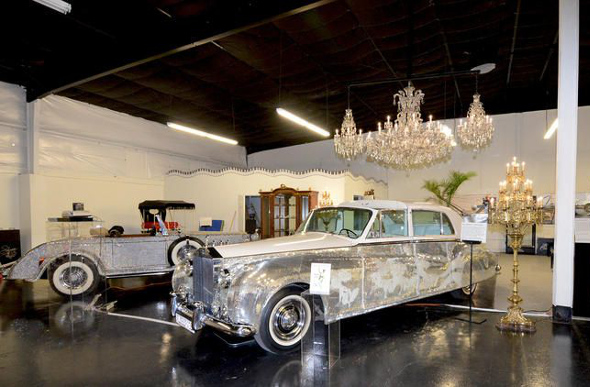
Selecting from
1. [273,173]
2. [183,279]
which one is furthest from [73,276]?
[273,173]

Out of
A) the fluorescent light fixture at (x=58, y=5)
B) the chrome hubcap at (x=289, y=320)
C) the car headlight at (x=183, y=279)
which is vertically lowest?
the chrome hubcap at (x=289, y=320)

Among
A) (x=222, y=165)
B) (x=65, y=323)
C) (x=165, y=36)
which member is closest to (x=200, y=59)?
(x=165, y=36)

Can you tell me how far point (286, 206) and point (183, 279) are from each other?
21.2 ft

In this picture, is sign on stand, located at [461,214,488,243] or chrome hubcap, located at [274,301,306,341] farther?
sign on stand, located at [461,214,488,243]

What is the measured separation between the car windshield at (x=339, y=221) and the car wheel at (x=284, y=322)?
1.21 meters

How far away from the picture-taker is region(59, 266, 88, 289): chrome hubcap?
19.1 feet

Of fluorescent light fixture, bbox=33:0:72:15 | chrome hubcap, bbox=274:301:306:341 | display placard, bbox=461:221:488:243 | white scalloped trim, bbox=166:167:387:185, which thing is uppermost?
fluorescent light fixture, bbox=33:0:72:15

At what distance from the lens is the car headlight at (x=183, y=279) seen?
13.6 ft

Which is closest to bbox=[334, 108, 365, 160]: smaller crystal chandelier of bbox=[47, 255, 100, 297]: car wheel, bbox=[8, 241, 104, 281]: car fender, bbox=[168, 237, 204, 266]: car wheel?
bbox=[168, 237, 204, 266]: car wheel

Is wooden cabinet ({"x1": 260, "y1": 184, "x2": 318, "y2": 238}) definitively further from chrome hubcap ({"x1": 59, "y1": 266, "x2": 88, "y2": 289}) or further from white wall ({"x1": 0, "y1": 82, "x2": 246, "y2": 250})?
chrome hubcap ({"x1": 59, "y1": 266, "x2": 88, "y2": 289})

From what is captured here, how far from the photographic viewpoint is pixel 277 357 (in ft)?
11.4

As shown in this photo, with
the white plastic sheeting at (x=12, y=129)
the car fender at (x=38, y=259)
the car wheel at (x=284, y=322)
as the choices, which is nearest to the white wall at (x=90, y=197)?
the white plastic sheeting at (x=12, y=129)

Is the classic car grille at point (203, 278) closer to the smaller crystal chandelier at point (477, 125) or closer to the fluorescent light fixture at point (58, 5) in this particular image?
the fluorescent light fixture at point (58, 5)

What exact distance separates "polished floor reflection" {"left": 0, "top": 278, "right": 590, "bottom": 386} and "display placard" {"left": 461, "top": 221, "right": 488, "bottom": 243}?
1.13 meters
